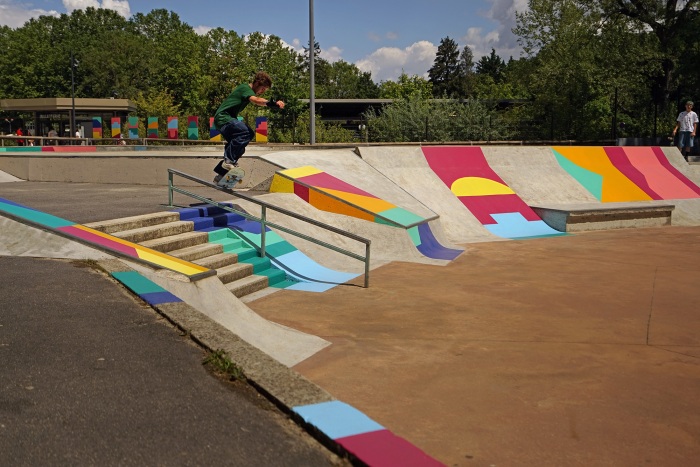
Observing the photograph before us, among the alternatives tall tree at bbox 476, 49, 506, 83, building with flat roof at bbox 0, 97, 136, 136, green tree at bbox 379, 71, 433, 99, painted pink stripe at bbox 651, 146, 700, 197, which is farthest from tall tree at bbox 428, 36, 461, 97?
painted pink stripe at bbox 651, 146, 700, 197

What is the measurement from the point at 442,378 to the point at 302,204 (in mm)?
6726

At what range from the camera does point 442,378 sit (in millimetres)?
4863

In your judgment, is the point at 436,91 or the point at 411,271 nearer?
A: the point at 411,271

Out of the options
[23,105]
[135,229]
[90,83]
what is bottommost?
[135,229]

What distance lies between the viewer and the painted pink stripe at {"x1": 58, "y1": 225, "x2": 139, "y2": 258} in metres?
6.47

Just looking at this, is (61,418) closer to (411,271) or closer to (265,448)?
(265,448)

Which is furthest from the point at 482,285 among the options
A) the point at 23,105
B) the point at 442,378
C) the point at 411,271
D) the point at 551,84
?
the point at 23,105

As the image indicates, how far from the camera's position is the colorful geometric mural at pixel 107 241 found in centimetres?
639

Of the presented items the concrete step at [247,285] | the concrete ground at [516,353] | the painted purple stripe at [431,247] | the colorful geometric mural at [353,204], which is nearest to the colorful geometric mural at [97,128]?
the colorful geometric mural at [353,204]

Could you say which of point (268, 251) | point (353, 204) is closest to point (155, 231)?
point (268, 251)

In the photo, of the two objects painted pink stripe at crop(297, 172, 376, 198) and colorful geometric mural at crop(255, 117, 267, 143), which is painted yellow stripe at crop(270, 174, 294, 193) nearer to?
painted pink stripe at crop(297, 172, 376, 198)

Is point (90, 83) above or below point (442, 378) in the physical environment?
above

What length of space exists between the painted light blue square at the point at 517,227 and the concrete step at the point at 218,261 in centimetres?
698

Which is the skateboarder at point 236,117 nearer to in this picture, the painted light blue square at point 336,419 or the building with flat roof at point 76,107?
the painted light blue square at point 336,419
